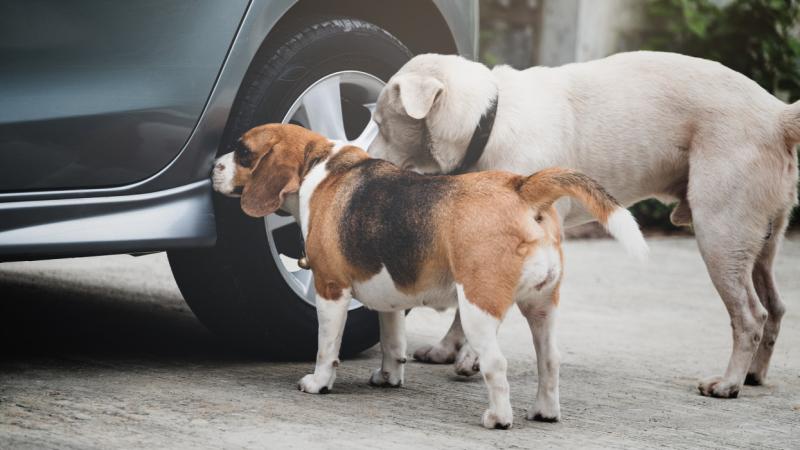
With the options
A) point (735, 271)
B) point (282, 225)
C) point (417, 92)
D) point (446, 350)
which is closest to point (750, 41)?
point (735, 271)

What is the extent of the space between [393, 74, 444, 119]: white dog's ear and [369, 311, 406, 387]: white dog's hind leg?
76 centimetres

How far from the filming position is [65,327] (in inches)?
183

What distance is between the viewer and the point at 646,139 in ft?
13.9

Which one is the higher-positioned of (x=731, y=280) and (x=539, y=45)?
(x=539, y=45)

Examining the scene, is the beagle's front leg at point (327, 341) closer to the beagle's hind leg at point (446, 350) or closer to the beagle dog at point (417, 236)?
the beagle dog at point (417, 236)

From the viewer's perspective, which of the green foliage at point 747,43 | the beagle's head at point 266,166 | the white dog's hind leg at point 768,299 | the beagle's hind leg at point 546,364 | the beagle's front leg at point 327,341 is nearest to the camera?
the beagle's hind leg at point 546,364

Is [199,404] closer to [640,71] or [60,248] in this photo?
[60,248]

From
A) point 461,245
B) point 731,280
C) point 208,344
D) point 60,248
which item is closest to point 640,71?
point 731,280

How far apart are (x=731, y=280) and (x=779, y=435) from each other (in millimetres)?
831

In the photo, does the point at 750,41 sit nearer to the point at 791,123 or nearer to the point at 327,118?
the point at 791,123

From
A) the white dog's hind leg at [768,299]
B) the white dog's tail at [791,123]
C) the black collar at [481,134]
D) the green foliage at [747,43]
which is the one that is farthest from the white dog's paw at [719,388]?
the green foliage at [747,43]

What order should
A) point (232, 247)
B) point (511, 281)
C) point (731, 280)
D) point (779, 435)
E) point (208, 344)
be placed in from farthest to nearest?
point (208, 344)
point (731, 280)
point (232, 247)
point (779, 435)
point (511, 281)

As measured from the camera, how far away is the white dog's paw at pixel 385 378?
12.6 ft

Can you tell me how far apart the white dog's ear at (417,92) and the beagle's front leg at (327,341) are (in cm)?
83
